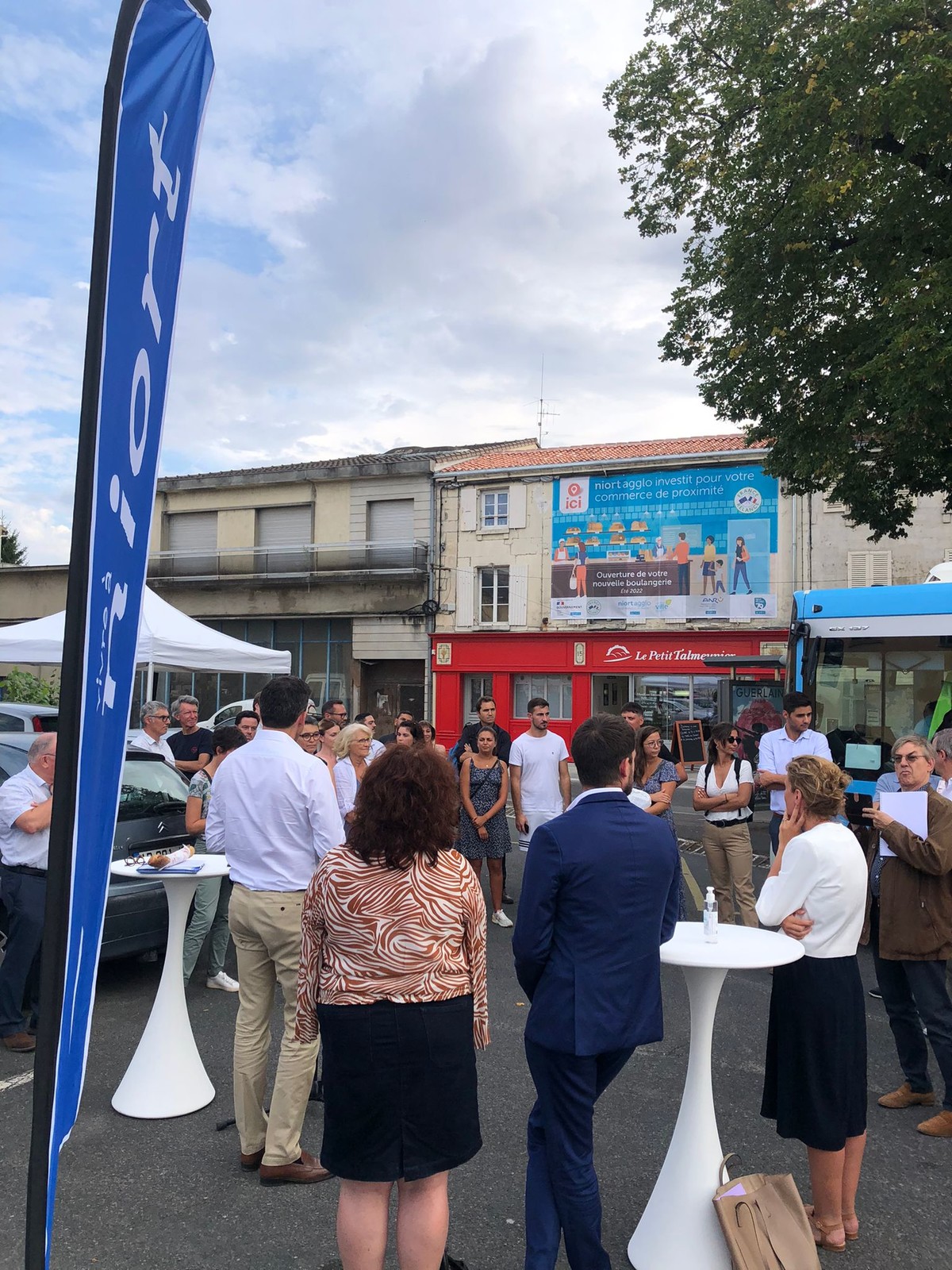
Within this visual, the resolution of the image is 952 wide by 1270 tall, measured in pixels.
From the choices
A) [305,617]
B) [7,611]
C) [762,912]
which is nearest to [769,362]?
[762,912]

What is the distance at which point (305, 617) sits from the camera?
2891 centimetres

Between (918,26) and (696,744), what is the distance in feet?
37.4

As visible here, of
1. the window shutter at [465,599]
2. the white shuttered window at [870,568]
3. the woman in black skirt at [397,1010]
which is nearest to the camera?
the woman in black skirt at [397,1010]

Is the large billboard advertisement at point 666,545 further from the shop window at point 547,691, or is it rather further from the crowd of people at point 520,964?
the crowd of people at point 520,964

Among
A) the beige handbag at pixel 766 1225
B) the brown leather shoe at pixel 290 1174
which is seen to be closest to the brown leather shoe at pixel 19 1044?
the brown leather shoe at pixel 290 1174

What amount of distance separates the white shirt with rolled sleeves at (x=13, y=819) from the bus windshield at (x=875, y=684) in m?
7.55

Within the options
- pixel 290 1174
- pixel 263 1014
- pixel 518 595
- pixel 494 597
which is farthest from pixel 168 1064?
pixel 494 597

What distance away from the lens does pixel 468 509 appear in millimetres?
27266

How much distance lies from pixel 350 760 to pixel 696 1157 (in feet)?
12.8

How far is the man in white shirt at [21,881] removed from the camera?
4.93 meters

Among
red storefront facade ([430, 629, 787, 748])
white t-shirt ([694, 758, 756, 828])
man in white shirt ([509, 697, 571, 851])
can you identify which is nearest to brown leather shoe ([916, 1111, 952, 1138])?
white t-shirt ([694, 758, 756, 828])

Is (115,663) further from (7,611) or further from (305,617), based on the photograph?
(7,611)

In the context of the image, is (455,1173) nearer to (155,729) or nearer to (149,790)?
(149,790)

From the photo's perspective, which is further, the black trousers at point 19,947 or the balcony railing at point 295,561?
the balcony railing at point 295,561
